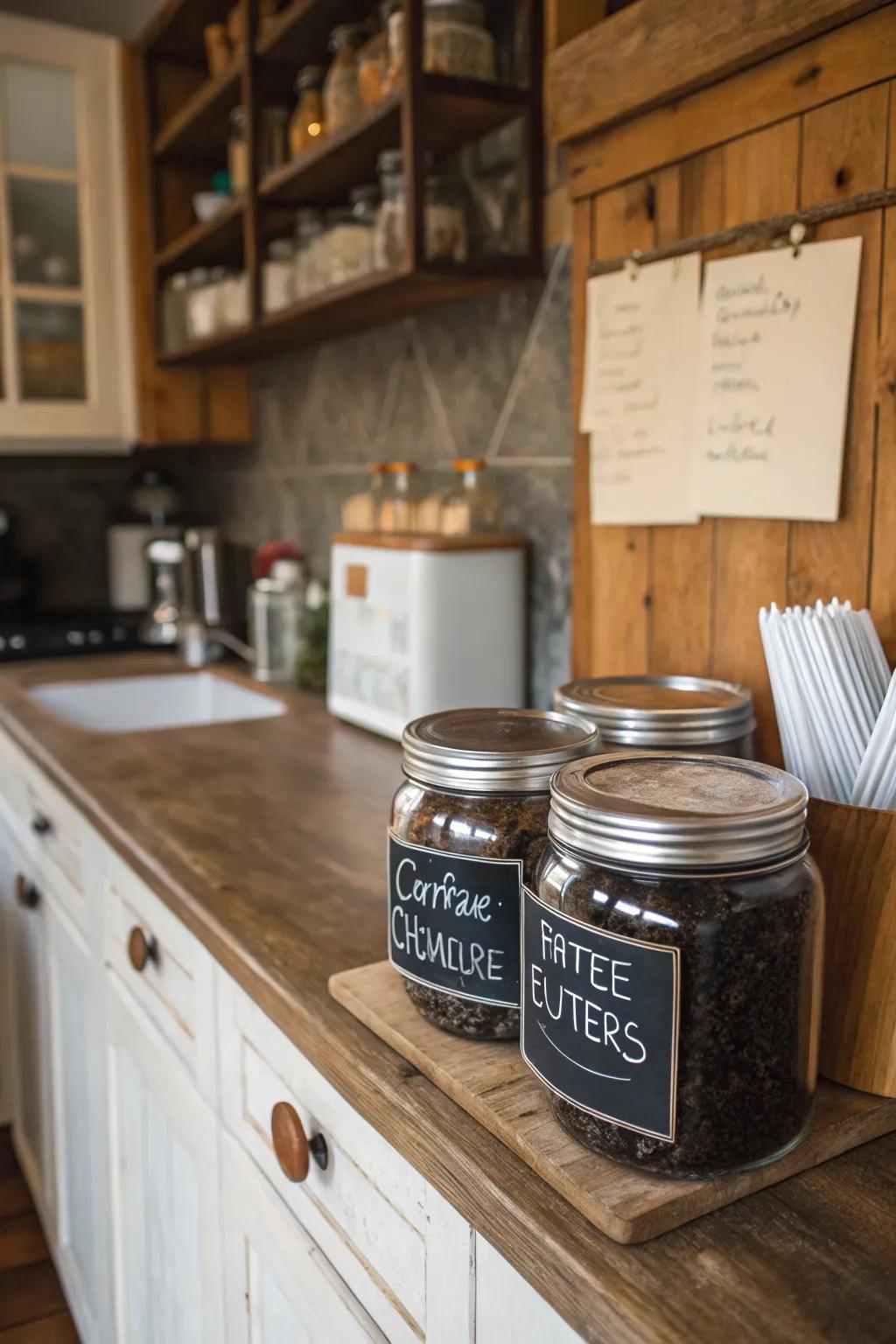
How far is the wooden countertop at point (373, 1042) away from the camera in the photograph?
0.50 m

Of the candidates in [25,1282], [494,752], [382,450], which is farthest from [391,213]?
[25,1282]

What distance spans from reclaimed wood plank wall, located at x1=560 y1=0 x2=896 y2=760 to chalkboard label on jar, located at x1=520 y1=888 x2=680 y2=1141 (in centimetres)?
47

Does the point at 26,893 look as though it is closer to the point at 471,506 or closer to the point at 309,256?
the point at 471,506

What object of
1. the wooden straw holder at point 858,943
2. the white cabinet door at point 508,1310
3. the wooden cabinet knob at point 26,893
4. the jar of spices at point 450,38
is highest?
the jar of spices at point 450,38

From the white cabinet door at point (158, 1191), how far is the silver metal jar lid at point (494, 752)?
49cm

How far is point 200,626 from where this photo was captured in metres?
2.49

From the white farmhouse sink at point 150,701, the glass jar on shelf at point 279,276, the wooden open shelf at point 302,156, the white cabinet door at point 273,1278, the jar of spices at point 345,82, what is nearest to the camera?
the white cabinet door at point 273,1278

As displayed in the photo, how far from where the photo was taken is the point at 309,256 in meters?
1.81

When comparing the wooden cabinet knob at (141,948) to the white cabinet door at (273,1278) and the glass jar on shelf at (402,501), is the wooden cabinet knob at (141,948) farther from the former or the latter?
the glass jar on shelf at (402,501)

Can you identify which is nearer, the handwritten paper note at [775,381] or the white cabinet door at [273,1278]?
the white cabinet door at [273,1278]

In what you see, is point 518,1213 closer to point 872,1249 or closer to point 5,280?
point 872,1249

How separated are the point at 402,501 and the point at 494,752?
3.57 feet

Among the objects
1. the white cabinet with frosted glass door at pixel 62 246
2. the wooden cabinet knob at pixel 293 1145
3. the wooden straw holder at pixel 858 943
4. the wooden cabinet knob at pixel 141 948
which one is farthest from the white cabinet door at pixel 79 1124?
the white cabinet with frosted glass door at pixel 62 246

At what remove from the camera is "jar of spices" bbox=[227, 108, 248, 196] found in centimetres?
204
